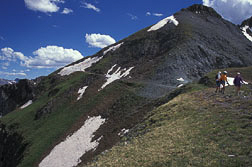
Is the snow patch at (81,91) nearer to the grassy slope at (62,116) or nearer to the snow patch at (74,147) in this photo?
the grassy slope at (62,116)

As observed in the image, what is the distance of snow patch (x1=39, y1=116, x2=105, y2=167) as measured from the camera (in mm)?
35219

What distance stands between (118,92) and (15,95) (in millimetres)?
79826

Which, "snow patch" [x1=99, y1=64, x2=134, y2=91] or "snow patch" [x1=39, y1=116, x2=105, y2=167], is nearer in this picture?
"snow patch" [x1=39, y1=116, x2=105, y2=167]

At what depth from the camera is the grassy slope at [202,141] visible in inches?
495

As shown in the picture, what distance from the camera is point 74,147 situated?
38219 mm

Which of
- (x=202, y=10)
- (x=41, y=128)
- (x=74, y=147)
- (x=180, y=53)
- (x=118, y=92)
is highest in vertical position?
(x=202, y=10)

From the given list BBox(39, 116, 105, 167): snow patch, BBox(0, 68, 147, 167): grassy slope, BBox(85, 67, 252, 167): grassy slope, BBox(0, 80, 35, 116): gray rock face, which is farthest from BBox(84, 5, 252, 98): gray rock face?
BBox(0, 80, 35, 116): gray rock face

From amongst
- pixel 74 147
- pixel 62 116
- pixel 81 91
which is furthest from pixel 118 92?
pixel 74 147

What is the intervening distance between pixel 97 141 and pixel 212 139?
26.4 m

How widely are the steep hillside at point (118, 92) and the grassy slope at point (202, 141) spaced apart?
9.87 m

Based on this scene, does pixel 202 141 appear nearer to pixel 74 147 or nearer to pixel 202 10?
pixel 74 147

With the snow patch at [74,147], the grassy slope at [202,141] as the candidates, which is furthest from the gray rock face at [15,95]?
the grassy slope at [202,141]

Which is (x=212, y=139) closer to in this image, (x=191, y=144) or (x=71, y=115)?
(x=191, y=144)

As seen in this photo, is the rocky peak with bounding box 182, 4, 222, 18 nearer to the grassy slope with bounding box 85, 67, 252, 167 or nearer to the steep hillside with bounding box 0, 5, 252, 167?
the steep hillside with bounding box 0, 5, 252, 167
